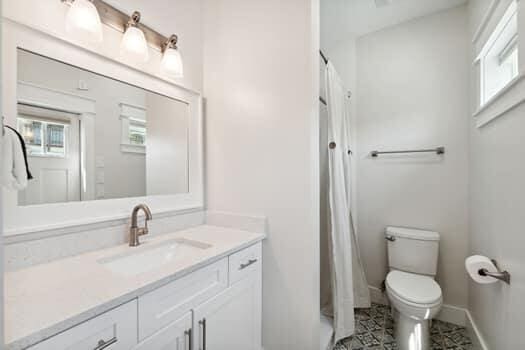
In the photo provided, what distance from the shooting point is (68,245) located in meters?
1.05

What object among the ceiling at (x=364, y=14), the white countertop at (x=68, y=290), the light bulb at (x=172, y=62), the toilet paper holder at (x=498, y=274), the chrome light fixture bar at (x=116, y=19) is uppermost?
the ceiling at (x=364, y=14)

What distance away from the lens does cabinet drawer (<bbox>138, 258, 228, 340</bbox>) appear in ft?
2.68

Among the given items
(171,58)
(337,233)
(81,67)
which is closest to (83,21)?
(81,67)

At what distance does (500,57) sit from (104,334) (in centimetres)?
247

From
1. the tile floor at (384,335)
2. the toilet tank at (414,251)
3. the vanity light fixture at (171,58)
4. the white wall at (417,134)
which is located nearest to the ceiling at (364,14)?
the white wall at (417,134)

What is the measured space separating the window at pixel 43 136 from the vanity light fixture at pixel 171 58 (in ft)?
2.05

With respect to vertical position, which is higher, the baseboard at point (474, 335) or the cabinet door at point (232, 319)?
the cabinet door at point (232, 319)

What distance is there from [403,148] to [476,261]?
1104 mm

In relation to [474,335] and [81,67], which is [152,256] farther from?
[474,335]

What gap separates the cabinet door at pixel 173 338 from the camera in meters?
0.83

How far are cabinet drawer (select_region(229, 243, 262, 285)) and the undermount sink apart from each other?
16 cm

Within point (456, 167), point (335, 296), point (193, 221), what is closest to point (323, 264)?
point (335, 296)

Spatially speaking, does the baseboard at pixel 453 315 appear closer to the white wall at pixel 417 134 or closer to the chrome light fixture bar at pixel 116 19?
the white wall at pixel 417 134

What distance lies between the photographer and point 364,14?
201cm
